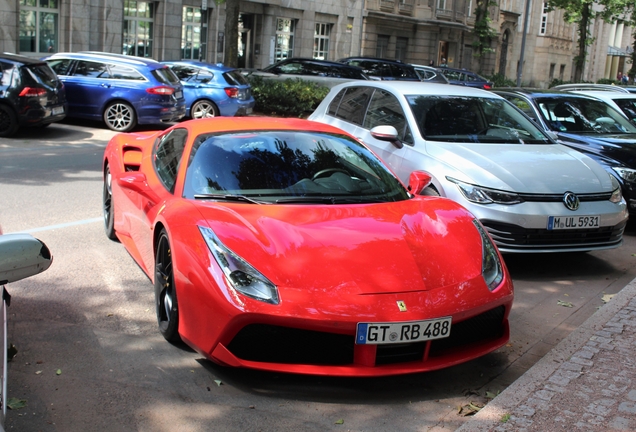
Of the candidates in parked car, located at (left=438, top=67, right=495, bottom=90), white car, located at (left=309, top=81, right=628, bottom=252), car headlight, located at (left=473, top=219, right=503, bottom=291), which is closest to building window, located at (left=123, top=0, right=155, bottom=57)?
parked car, located at (left=438, top=67, right=495, bottom=90)

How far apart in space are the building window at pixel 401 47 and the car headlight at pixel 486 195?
140ft

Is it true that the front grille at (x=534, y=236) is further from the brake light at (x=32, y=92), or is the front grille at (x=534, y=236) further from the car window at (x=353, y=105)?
the brake light at (x=32, y=92)

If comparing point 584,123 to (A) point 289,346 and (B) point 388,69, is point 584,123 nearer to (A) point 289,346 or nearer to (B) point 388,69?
(A) point 289,346

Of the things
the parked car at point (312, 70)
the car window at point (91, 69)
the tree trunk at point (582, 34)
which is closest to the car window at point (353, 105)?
the car window at point (91, 69)

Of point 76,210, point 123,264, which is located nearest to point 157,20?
point 76,210

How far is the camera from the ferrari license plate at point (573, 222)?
649 cm

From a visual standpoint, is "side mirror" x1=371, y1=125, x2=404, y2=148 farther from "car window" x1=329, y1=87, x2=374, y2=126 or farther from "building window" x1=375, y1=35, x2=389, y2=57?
"building window" x1=375, y1=35, x2=389, y2=57

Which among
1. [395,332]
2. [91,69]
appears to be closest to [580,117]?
[395,332]

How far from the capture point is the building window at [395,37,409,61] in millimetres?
48353

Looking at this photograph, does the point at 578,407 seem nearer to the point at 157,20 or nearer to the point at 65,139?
the point at 65,139

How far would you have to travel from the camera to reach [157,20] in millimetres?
29391

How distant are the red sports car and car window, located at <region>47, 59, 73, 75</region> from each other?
1214cm

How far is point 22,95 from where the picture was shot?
13930 millimetres

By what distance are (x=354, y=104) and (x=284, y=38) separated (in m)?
28.8
